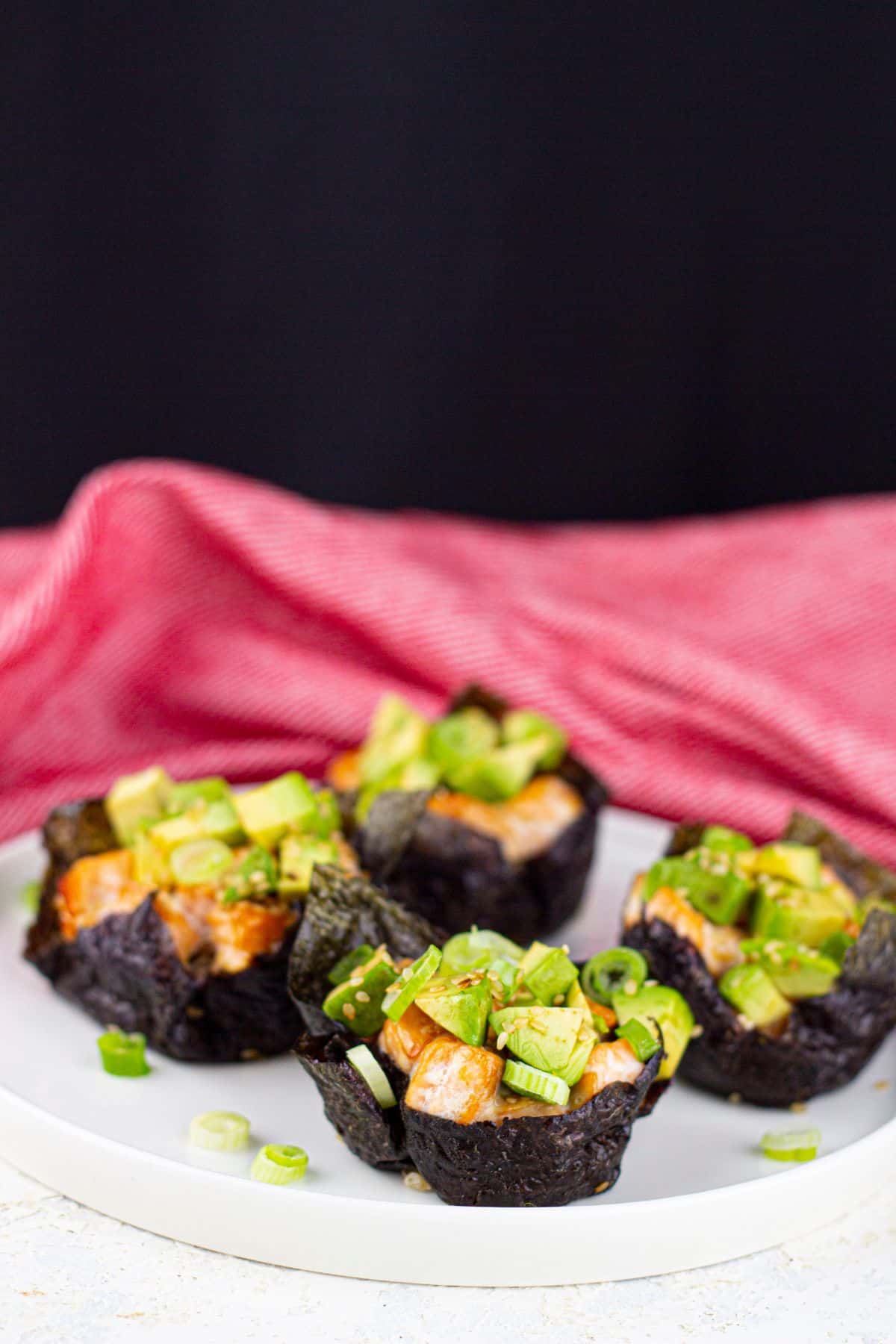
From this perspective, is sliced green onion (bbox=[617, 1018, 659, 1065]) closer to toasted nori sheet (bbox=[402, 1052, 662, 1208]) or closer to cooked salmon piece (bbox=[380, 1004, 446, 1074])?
toasted nori sheet (bbox=[402, 1052, 662, 1208])

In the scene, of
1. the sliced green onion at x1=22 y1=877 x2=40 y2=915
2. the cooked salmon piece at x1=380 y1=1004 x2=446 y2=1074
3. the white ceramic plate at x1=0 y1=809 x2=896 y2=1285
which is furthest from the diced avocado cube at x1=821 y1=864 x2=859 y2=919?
the sliced green onion at x1=22 y1=877 x2=40 y2=915

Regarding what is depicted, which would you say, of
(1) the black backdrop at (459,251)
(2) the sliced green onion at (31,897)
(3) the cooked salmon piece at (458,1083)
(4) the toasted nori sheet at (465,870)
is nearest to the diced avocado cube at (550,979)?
(3) the cooked salmon piece at (458,1083)

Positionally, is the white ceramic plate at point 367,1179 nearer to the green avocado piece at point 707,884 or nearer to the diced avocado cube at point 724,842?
the green avocado piece at point 707,884

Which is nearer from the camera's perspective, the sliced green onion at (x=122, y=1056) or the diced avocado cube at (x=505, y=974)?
the diced avocado cube at (x=505, y=974)

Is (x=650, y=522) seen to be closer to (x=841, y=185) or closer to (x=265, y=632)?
(x=841, y=185)

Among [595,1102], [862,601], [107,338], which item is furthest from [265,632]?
[107,338]
